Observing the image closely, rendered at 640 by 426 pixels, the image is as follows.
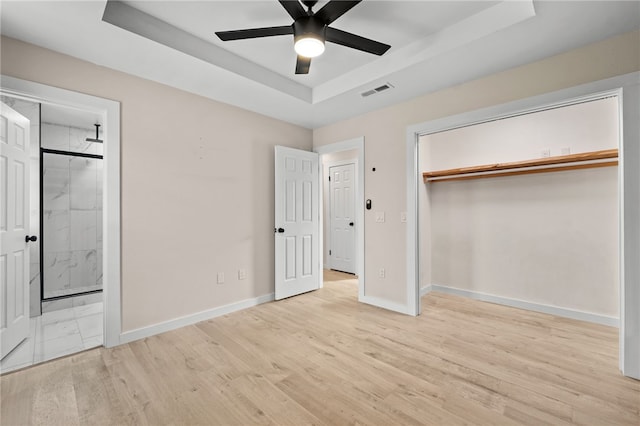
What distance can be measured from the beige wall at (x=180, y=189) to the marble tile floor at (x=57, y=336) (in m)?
0.48

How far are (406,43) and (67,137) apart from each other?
4478 millimetres

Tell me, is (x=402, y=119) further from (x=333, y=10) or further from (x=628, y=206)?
(x=628, y=206)

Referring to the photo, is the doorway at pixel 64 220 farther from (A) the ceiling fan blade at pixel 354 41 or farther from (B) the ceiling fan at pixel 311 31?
(A) the ceiling fan blade at pixel 354 41

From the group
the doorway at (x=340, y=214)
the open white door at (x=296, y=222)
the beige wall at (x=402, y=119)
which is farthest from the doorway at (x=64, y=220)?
the doorway at (x=340, y=214)

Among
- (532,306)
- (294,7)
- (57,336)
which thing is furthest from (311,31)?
(532,306)

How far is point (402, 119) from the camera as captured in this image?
3512mm

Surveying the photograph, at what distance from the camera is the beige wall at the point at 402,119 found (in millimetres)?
2332

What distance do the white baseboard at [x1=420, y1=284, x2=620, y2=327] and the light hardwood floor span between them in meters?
0.14

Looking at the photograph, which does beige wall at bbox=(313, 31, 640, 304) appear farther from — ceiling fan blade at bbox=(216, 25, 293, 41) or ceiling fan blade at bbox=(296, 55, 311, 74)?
ceiling fan blade at bbox=(216, 25, 293, 41)

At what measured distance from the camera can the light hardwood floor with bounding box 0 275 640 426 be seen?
1750 millimetres

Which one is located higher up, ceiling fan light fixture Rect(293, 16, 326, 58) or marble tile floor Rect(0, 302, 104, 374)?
ceiling fan light fixture Rect(293, 16, 326, 58)

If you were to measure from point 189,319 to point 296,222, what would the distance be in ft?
5.93

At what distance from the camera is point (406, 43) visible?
2.66 metres

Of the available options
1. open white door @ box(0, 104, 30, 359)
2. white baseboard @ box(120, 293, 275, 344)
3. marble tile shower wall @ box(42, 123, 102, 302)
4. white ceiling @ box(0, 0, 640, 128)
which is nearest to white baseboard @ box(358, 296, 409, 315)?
white baseboard @ box(120, 293, 275, 344)
